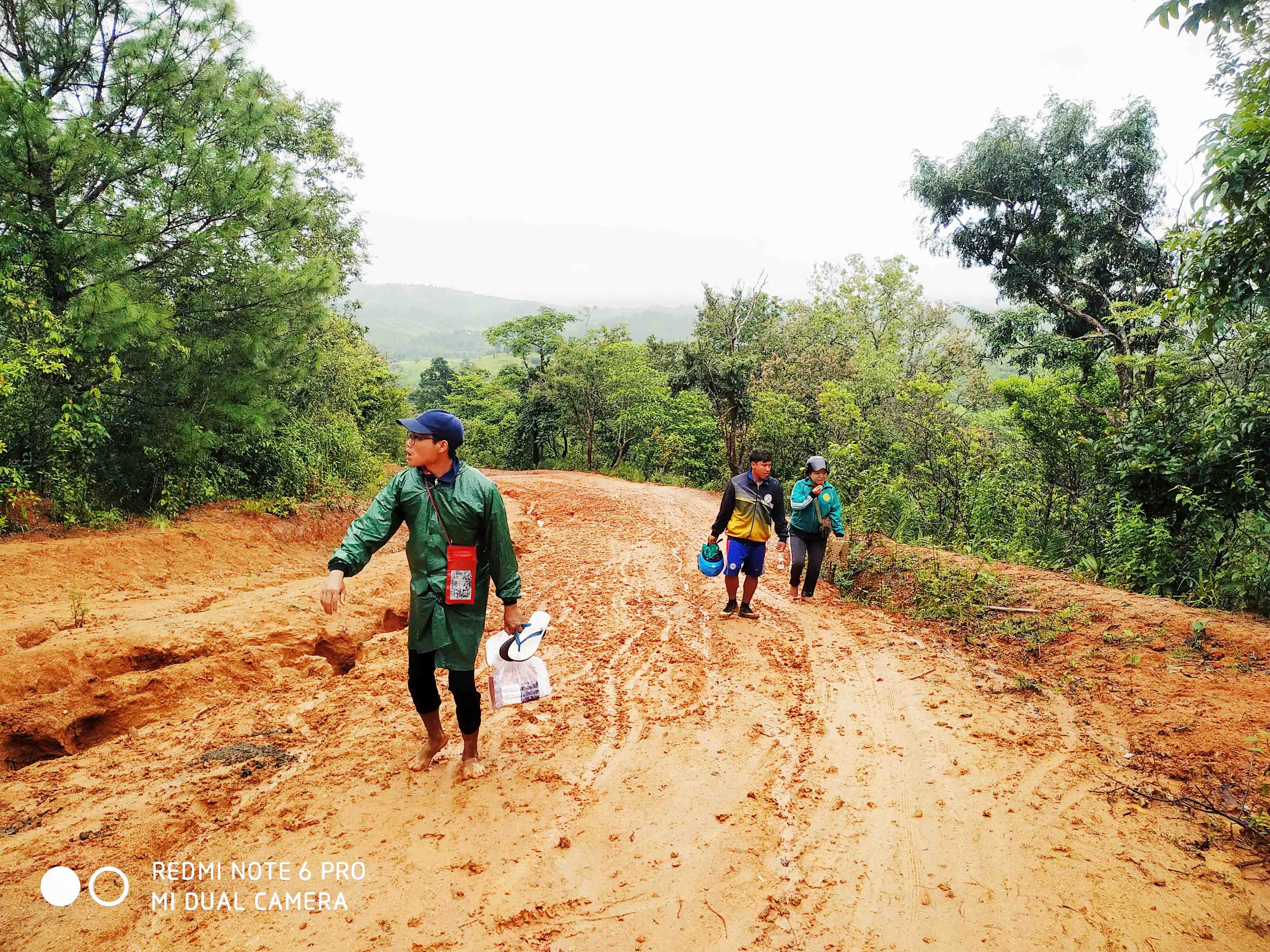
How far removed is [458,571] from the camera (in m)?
3.38

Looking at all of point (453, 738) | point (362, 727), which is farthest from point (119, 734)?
point (453, 738)

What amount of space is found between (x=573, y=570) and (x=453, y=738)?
15.0 ft

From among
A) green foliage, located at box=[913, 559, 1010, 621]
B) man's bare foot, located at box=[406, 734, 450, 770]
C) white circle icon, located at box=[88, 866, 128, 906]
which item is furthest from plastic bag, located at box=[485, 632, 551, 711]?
green foliage, located at box=[913, 559, 1010, 621]

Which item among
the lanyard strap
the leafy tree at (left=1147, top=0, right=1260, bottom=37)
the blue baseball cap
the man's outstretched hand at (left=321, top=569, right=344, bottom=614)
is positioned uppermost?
the leafy tree at (left=1147, top=0, right=1260, bottom=37)

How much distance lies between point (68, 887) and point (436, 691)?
1.61 m

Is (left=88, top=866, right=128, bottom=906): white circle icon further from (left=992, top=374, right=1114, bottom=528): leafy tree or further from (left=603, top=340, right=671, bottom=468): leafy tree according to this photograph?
(left=603, top=340, right=671, bottom=468): leafy tree

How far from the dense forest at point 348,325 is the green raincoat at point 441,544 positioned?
4.41m

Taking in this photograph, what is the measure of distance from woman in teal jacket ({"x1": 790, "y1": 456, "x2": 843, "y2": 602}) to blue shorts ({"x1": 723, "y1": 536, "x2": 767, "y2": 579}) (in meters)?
0.82

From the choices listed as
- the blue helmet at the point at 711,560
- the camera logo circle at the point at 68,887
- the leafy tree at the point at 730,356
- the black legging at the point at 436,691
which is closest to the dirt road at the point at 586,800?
the camera logo circle at the point at 68,887

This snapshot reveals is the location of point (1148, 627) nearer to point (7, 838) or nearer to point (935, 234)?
point (7, 838)

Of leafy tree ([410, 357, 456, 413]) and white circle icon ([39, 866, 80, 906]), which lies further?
leafy tree ([410, 357, 456, 413])

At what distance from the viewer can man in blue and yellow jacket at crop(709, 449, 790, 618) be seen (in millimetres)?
6289

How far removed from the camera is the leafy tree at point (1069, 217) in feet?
45.1

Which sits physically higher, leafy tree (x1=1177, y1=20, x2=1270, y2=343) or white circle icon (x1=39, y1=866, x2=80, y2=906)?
leafy tree (x1=1177, y1=20, x2=1270, y2=343)
